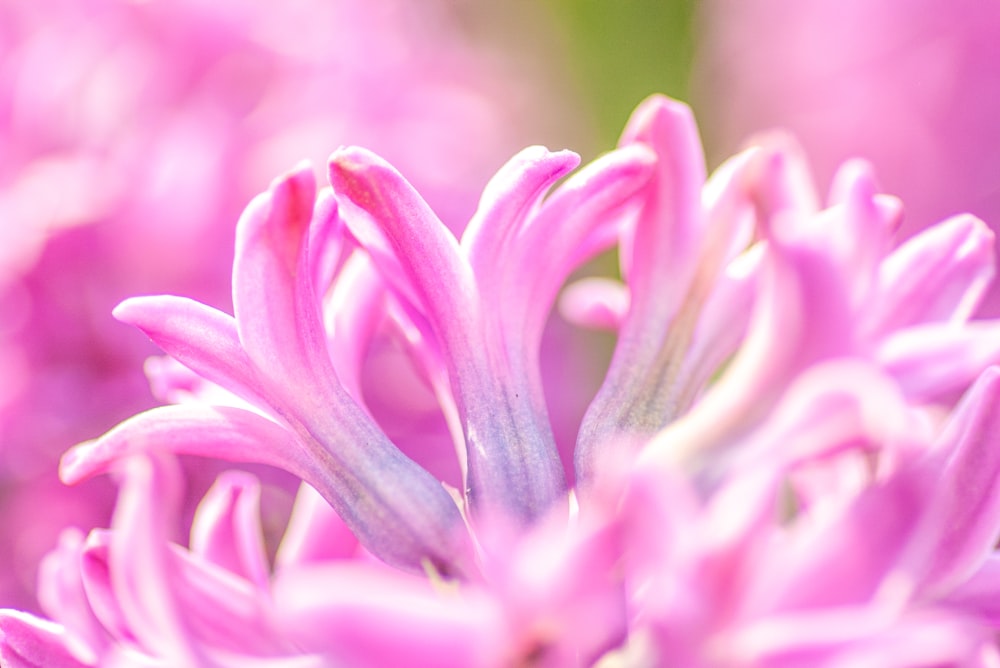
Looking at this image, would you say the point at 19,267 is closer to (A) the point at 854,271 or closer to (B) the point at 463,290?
(B) the point at 463,290

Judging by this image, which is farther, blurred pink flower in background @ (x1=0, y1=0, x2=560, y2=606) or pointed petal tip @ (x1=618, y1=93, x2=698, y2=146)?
blurred pink flower in background @ (x1=0, y1=0, x2=560, y2=606)

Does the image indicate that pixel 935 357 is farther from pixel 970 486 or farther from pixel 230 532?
pixel 230 532

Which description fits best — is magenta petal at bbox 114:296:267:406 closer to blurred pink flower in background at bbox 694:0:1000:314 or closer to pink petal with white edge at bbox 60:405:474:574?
pink petal with white edge at bbox 60:405:474:574

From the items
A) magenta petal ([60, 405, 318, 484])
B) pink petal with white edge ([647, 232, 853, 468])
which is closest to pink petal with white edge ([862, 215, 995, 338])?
pink petal with white edge ([647, 232, 853, 468])

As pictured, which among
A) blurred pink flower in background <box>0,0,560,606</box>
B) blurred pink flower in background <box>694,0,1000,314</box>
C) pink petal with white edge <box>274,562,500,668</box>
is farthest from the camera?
blurred pink flower in background <box>694,0,1000,314</box>

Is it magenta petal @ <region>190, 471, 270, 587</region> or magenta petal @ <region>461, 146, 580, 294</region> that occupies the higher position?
magenta petal @ <region>461, 146, 580, 294</region>

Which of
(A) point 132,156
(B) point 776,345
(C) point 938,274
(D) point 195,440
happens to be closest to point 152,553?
(D) point 195,440

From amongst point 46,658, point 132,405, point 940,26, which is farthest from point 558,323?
point 46,658

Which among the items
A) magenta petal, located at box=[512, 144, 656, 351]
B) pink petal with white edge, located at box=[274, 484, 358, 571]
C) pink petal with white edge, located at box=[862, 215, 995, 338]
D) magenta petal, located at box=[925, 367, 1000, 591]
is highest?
magenta petal, located at box=[512, 144, 656, 351]
